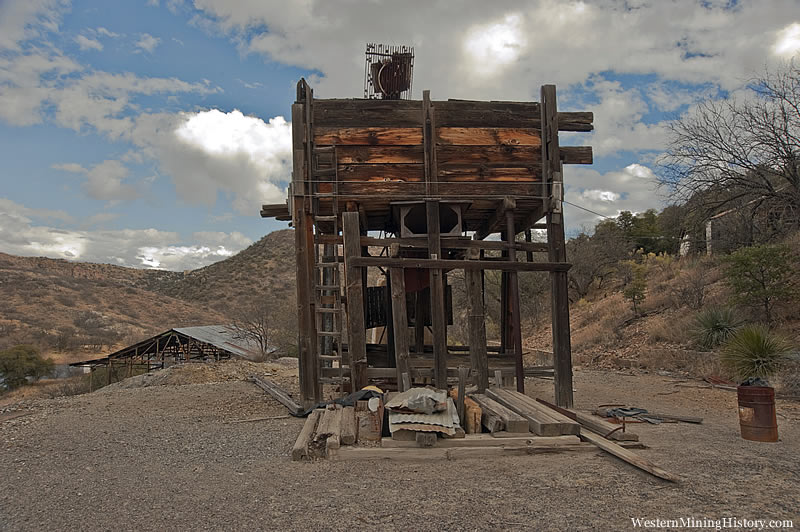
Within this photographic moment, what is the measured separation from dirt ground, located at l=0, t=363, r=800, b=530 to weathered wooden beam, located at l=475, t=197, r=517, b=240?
4.28 meters

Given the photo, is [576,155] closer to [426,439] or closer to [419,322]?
[419,322]

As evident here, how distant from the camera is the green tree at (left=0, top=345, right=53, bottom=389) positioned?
2800 cm

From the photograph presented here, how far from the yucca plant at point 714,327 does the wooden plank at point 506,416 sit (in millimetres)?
9821

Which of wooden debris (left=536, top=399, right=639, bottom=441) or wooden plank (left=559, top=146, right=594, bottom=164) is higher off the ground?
wooden plank (left=559, top=146, right=594, bottom=164)

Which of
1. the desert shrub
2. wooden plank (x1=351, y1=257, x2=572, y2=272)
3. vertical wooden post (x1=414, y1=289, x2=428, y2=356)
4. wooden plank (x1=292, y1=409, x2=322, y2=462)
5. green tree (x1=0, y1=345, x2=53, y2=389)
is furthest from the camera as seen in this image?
green tree (x1=0, y1=345, x2=53, y2=389)

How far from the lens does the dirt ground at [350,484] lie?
4363 millimetres

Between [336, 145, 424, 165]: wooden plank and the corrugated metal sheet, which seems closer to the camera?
the corrugated metal sheet

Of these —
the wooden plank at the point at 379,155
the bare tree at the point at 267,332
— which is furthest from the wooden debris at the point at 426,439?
the bare tree at the point at 267,332

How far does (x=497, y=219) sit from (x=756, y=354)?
636 cm

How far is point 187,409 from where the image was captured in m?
10.5

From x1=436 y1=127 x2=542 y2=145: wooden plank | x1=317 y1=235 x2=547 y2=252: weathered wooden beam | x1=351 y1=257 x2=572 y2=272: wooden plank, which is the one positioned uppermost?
x1=436 y1=127 x2=542 y2=145: wooden plank

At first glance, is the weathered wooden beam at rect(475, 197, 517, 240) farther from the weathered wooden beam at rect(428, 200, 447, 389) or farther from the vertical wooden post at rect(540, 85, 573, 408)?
the weathered wooden beam at rect(428, 200, 447, 389)

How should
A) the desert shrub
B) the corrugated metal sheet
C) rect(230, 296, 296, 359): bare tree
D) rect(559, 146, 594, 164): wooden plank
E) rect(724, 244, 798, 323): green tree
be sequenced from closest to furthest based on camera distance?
the corrugated metal sheet, rect(559, 146, 594, 164): wooden plank, rect(724, 244, 798, 323): green tree, the desert shrub, rect(230, 296, 296, 359): bare tree

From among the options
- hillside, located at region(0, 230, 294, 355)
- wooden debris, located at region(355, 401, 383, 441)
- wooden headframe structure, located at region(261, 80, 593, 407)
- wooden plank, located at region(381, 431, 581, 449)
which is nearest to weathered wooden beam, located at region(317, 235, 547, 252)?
wooden headframe structure, located at region(261, 80, 593, 407)
